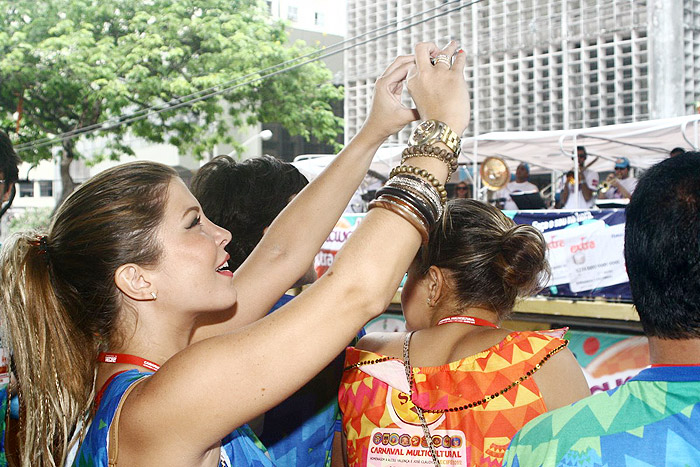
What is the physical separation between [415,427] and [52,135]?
1793cm

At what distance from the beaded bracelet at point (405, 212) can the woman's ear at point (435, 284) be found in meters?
0.96

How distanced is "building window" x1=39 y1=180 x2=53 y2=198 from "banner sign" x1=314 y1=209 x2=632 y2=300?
91.9 feet

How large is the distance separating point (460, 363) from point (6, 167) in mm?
1777

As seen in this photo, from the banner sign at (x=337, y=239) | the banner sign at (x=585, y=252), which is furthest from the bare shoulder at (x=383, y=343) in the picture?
the banner sign at (x=337, y=239)

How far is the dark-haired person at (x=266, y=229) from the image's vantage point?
1.93m

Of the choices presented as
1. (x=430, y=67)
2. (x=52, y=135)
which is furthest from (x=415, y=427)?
(x=52, y=135)

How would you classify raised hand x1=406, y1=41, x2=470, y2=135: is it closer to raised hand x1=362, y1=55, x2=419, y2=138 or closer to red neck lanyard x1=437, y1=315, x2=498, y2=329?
raised hand x1=362, y1=55, x2=419, y2=138

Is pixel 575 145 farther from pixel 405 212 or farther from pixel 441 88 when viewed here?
pixel 405 212

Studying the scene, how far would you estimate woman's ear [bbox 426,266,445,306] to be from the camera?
6.61 feet

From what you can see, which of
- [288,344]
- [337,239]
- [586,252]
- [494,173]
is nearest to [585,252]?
[586,252]

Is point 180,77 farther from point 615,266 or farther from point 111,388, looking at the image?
point 111,388

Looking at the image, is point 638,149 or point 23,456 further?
point 638,149

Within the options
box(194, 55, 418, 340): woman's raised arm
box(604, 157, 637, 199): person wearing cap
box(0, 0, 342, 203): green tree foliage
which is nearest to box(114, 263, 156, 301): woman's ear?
box(194, 55, 418, 340): woman's raised arm

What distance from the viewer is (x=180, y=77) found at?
1706 cm
